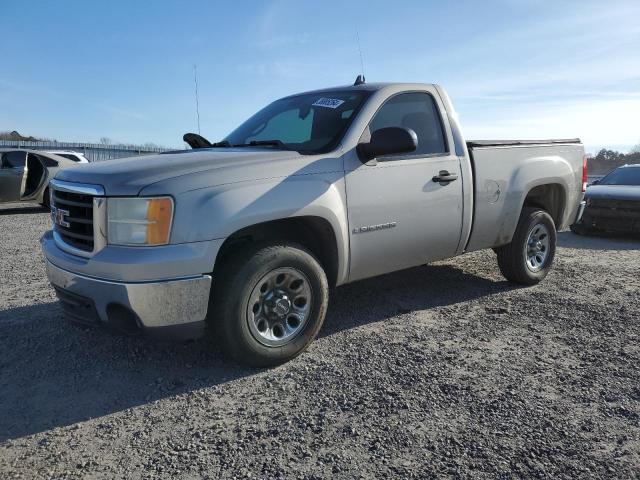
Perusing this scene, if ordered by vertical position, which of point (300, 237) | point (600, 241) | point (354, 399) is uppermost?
point (300, 237)

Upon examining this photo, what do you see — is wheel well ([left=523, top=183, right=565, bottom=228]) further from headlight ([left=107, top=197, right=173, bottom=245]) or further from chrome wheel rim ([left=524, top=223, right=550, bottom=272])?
headlight ([left=107, top=197, right=173, bottom=245])

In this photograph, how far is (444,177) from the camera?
14.6 feet

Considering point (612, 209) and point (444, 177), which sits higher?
point (444, 177)

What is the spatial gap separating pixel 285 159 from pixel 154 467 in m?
2.05

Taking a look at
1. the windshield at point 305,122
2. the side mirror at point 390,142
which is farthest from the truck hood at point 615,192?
the side mirror at point 390,142

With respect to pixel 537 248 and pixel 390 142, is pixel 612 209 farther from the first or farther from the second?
pixel 390 142

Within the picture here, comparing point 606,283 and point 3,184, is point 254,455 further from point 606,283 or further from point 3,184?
point 3,184

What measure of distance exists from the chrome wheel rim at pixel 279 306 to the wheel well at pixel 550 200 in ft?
10.6

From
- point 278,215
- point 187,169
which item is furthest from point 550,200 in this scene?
point 187,169

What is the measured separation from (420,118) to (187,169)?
227 cm

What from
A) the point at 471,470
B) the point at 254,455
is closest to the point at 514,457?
the point at 471,470

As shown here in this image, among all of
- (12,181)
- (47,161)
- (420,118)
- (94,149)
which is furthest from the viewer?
(94,149)

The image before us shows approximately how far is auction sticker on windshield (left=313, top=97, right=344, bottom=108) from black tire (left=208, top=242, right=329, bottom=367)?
1.39 meters

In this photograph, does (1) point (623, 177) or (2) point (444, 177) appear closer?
(2) point (444, 177)
